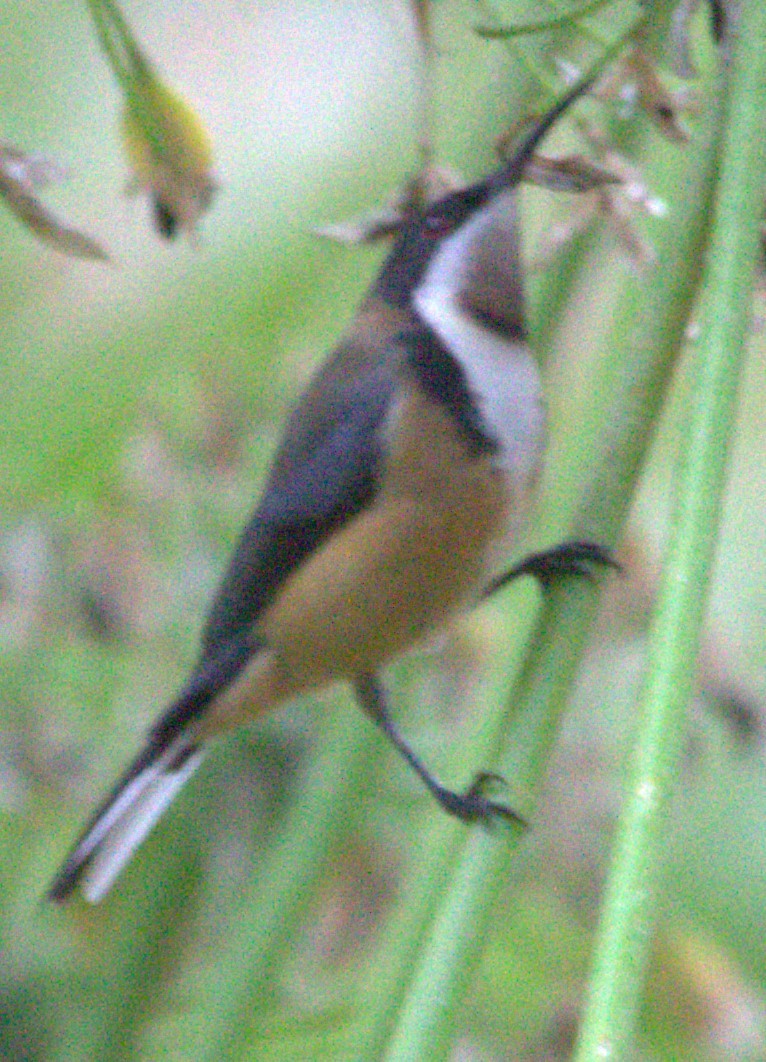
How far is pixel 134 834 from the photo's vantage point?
134cm

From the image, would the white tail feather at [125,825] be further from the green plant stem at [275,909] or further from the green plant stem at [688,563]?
the green plant stem at [688,563]

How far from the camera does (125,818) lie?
1.35 meters

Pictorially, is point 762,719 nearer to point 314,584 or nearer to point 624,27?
point 314,584

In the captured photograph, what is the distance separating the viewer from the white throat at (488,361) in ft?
4.50

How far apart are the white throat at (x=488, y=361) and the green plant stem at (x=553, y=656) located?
0.27 metres

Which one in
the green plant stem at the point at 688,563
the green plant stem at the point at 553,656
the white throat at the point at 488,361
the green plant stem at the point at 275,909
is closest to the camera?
the green plant stem at the point at 688,563

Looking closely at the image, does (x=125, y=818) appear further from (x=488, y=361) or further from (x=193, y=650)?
(x=488, y=361)

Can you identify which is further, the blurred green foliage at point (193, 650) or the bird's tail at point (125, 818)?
the blurred green foliage at point (193, 650)

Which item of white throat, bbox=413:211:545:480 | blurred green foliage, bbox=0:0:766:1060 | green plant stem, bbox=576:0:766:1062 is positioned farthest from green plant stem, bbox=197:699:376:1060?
green plant stem, bbox=576:0:766:1062

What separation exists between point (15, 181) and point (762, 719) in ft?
2.47

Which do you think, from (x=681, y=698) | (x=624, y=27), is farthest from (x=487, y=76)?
(x=681, y=698)

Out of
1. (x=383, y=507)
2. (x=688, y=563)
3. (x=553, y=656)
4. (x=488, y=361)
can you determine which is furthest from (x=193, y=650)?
(x=688, y=563)

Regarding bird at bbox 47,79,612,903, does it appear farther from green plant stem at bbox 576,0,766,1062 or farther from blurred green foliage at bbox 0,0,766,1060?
green plant stem at bbox 576,0,766,1062

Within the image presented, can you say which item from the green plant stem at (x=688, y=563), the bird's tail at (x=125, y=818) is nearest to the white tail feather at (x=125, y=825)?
the bird's tail at (x=125, y=818)
